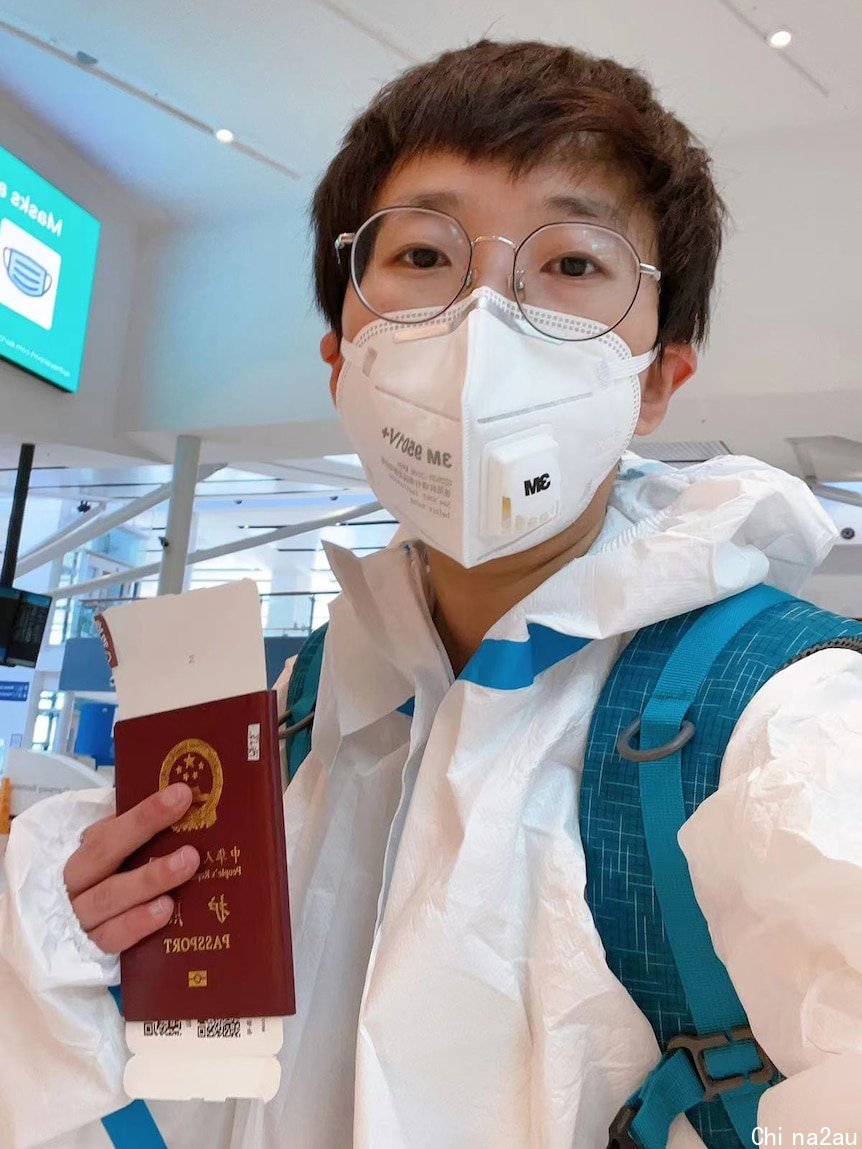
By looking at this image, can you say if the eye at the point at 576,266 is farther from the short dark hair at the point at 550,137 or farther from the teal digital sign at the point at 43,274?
the teal digital sign at the point at 43,274

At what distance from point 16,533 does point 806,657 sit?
160 inches

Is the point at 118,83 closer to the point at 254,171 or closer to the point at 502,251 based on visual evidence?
the point at 254,171

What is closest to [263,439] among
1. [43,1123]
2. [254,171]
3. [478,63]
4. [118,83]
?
[254,171]

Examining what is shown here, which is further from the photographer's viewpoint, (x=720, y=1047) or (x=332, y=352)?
(x=332, y=352)

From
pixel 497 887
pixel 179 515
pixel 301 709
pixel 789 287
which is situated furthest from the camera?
pixel 179 515

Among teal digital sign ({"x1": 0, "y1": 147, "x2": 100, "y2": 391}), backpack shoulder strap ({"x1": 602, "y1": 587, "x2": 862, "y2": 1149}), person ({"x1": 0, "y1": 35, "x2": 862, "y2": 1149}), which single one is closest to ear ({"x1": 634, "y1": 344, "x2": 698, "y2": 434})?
person ({"x1": 0, "y1": 35, "x2": 862, "y2": 1149})

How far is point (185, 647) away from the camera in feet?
2.63

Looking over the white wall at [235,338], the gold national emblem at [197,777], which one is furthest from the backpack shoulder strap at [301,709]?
the white wall at [235,338]

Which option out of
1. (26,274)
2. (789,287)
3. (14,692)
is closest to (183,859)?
(789,287)

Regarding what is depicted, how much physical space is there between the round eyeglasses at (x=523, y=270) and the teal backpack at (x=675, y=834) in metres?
0.33

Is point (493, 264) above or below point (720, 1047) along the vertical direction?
above

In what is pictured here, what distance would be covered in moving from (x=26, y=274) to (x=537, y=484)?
3.52m

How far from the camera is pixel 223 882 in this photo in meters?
0.75

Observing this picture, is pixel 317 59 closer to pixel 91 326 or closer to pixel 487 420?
pixel 91 326
